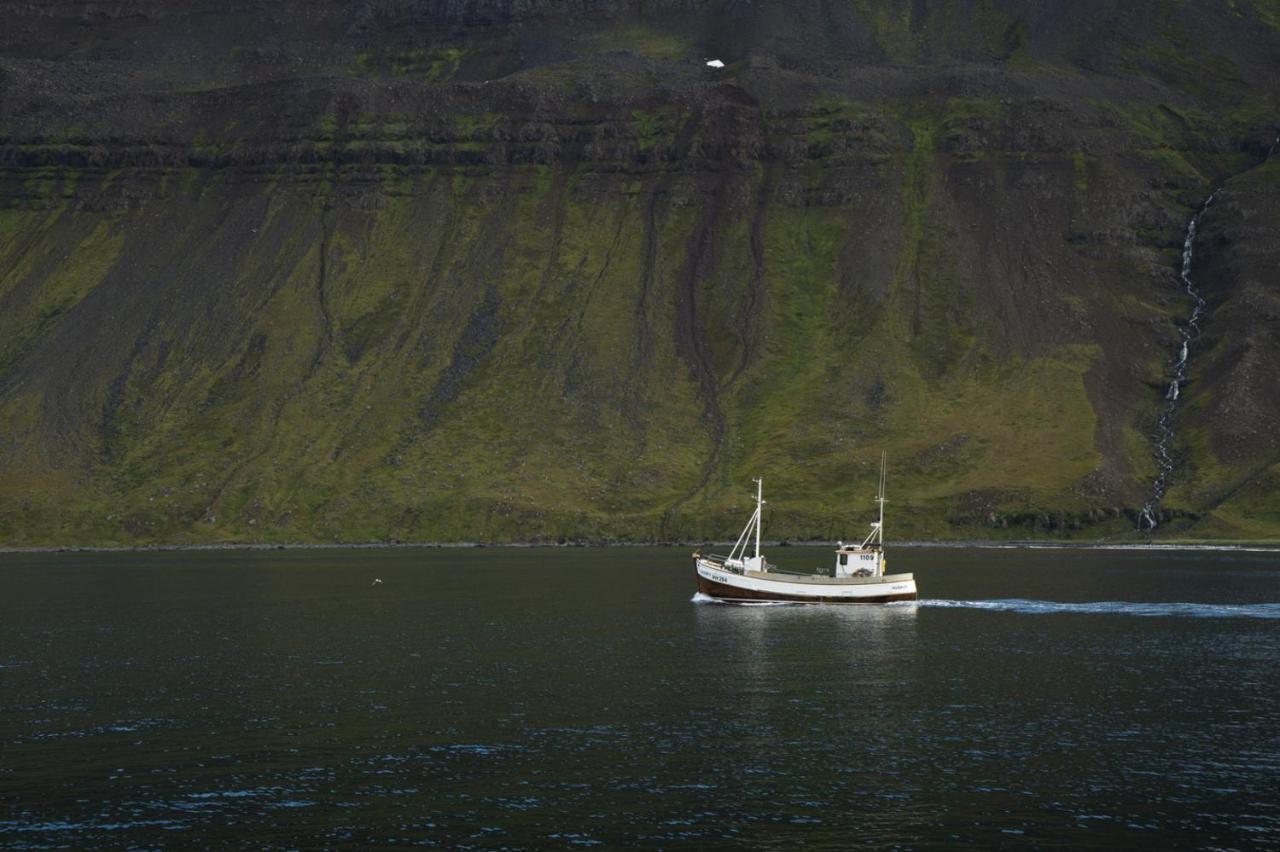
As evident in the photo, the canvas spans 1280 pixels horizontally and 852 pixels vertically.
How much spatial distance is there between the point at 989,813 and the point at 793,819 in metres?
6.92

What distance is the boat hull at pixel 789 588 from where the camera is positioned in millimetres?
136875

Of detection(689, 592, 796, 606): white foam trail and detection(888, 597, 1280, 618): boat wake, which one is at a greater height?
detection(888, 597, 1280, 618): boat wake

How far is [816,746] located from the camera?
68375mm

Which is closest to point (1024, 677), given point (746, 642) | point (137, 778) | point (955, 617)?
point (746, 642)

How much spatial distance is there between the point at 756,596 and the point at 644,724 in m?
65.9

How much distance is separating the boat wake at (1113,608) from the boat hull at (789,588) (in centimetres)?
304

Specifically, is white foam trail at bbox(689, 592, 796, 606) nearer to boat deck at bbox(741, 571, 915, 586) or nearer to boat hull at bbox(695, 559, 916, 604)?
boat hull at bbox(695, 559, 916, 604)

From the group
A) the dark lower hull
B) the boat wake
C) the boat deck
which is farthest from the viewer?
the dark lower hull

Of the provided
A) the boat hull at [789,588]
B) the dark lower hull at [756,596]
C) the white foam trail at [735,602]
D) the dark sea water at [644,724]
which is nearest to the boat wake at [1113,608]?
the dark sea water at [644,724]

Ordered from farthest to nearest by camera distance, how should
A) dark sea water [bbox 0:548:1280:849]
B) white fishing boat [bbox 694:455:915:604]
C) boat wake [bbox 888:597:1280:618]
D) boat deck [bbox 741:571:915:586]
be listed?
boat deck [bbox 741:571:915:586] < white fishing boat [bbox 694:455:915:604] < boat wake [bbox 888:597:1280:618] < dark sea water [bbox 0:548:1280:849]

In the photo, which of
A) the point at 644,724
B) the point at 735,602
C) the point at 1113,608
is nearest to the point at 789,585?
the point at 735,602

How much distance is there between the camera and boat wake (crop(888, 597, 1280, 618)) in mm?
123000

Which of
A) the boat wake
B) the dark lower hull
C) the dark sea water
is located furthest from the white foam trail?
the boat wake

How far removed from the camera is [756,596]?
456ft
